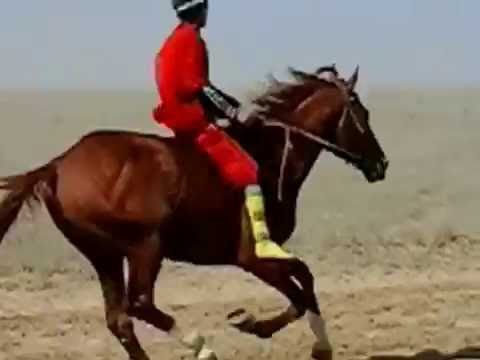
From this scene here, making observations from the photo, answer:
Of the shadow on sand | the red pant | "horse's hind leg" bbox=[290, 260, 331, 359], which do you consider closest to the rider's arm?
the red pant

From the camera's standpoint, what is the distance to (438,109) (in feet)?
137

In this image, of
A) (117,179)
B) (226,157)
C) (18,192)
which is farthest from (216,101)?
(18,192)

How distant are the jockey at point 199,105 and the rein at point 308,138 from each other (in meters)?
0.37

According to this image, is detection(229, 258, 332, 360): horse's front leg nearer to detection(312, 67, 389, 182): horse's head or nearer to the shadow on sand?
the shadow on sand

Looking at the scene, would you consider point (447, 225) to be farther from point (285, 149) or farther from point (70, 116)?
point (70, 116)

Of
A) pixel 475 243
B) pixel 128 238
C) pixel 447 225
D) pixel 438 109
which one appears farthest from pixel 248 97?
pixel 438 109

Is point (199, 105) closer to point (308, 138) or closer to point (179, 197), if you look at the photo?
point (179, 197)

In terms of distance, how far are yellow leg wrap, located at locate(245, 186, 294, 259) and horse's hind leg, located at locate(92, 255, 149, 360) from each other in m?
0.94

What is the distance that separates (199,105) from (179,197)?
2.13 ft

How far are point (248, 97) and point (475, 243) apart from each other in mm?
6702

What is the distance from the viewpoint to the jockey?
36.9 ft

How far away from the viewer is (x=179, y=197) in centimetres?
1116

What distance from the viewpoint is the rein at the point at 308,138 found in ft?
38.5

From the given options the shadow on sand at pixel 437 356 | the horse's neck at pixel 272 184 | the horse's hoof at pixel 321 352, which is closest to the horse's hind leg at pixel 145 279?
the horse's neck at pixel 272 184
